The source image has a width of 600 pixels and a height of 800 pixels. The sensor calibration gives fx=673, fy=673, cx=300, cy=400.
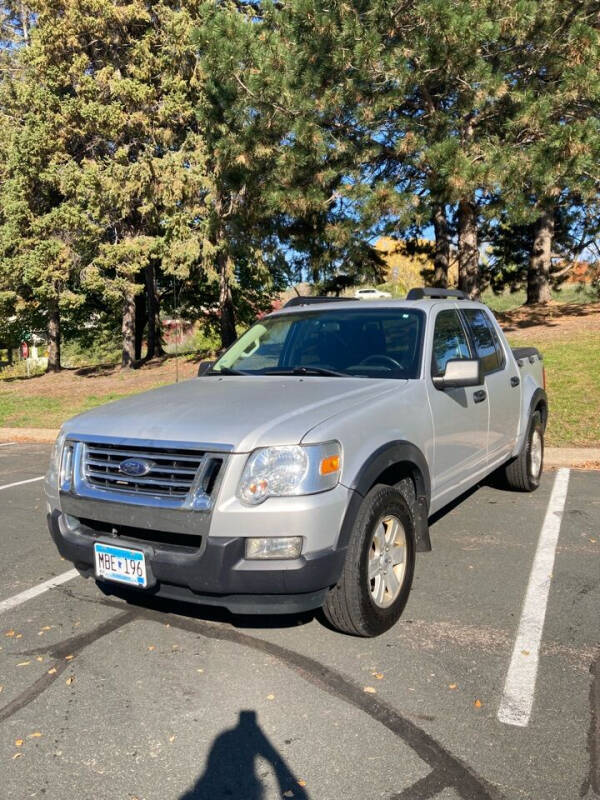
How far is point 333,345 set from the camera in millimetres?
4609

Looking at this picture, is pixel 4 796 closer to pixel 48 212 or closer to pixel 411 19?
pixel 411 19

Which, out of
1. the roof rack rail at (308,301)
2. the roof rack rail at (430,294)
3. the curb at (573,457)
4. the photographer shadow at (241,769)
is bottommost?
the curb at (573,457)

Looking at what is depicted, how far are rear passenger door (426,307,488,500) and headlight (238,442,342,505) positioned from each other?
1.29 m

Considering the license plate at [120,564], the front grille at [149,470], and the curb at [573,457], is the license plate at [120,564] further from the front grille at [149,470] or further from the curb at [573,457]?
the curb at [573,457]

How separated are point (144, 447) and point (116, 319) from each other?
29.7 metres

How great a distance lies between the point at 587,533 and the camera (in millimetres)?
5328

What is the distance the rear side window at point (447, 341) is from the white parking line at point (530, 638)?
4.88 ft

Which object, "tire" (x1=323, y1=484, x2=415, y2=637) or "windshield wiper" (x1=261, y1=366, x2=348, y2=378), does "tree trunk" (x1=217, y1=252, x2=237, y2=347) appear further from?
"tire" (x1=323, y1=484, x2=415, y2=637)

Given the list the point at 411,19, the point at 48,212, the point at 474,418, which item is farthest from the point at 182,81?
the point at 474,418

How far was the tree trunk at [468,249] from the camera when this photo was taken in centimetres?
1591

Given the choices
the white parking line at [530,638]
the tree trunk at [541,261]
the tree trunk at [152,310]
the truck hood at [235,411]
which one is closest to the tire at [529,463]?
the white parking line at [530,638]

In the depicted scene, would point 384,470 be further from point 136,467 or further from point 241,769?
point 241,769

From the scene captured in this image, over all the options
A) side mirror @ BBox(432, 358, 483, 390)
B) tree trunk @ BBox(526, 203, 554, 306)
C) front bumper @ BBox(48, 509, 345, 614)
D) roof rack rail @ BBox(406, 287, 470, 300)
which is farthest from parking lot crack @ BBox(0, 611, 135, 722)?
tree trunk @ BBox(526, 203, 554, 306)

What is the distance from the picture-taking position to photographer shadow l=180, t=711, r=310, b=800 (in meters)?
2.40
